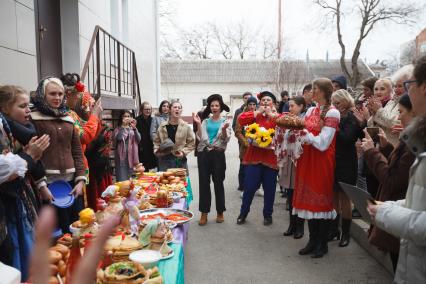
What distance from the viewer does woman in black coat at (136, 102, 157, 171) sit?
6.96m

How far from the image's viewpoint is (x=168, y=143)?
5.60 metres

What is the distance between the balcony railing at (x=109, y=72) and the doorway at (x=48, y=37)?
1.76ft

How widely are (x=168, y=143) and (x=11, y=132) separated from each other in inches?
119

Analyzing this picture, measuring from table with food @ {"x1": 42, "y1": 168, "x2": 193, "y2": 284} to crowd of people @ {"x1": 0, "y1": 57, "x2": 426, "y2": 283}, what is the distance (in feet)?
0.89

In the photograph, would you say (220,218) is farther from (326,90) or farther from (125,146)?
(326,90)

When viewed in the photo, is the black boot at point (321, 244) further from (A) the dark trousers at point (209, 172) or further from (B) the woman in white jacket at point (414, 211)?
(B) the woman in white jacket at point (414, 211)

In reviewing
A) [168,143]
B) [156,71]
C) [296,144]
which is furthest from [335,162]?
[156,71]

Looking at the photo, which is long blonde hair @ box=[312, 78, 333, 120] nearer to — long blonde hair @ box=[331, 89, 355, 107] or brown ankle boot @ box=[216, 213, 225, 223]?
long blonde hair @ box=[331, 89, 355, 107]

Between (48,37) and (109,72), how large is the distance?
205cm

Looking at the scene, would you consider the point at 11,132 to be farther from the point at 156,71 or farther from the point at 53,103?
the point at 156,71

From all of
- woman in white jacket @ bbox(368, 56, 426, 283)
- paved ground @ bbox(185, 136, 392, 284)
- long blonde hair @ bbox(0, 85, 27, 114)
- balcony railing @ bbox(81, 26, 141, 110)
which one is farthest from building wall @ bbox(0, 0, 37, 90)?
woman in white jacket @ bbox(368, 56, 426, 283)

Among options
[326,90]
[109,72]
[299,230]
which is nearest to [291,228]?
[299,230]

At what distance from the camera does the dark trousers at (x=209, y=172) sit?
5312 millimetres

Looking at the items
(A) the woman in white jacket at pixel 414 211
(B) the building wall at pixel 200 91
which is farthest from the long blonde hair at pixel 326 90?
(B) the building wall at pixel 200 91
